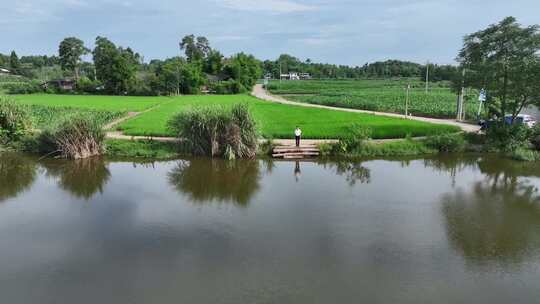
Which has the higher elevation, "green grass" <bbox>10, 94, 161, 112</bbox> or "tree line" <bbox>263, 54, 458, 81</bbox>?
"tree line" <bbox>263, 54, 458, 81</bbox>

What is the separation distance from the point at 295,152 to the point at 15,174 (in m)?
13.7

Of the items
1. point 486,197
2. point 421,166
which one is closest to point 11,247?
point 486,197

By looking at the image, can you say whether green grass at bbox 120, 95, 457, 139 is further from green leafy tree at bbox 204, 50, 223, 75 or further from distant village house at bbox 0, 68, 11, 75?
distant village house at bbox 0, 68, 11, 75

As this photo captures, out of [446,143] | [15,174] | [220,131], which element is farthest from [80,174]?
[446,143]

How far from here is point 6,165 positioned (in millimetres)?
21297

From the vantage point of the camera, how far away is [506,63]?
76.3 ft

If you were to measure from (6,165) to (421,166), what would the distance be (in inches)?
830

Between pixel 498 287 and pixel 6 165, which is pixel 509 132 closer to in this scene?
pixel 498 287

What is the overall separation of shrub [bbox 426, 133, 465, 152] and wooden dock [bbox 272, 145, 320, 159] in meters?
7.02

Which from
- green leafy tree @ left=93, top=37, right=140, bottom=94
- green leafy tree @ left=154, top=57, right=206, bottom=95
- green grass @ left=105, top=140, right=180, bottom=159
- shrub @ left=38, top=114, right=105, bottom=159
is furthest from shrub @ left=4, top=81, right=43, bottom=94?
green grass @ left=105, top=140, right=180, bottom=159

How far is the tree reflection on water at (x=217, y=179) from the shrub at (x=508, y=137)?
14.1m

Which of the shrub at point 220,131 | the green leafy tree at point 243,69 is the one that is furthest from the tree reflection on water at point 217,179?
the green leafy tree at point 243,69

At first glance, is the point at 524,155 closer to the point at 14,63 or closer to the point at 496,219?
the point at 496,219

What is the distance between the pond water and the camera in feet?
30.0
